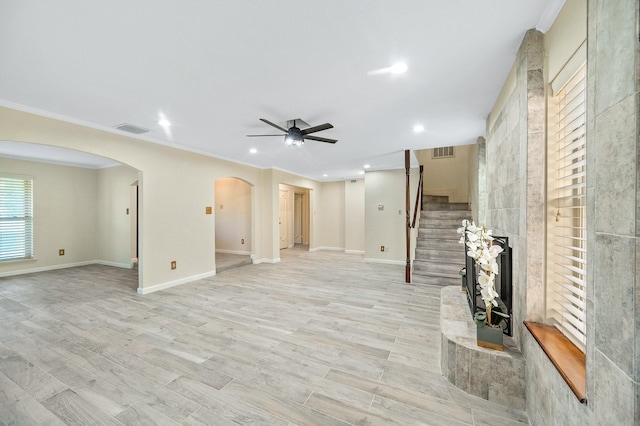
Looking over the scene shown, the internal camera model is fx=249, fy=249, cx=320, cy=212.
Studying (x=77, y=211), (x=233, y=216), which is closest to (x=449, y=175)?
(x=233, y=216)

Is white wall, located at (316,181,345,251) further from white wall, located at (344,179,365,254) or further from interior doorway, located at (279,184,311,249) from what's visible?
interior doorway, located at (279,184,311,249)

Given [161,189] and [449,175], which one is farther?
[449,175]

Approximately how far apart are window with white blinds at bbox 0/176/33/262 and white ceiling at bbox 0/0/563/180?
12.7 ft

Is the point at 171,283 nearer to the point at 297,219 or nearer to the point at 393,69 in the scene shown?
the point at 393,69

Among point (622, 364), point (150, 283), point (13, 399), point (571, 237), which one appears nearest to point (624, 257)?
point (622, 364)

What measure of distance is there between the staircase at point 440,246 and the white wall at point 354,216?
2.24 metres

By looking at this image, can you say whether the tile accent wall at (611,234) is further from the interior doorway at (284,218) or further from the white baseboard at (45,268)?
the white baseboard at (45,268)

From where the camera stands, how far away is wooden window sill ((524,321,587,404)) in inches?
43.6

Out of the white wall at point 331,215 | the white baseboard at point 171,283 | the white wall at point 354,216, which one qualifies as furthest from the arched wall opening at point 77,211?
the white wall at point 354,216

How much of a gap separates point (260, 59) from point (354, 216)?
21.3ft

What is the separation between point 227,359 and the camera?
228 cm

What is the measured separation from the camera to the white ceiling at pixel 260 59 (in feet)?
5.00

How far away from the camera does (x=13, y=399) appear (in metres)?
1.80

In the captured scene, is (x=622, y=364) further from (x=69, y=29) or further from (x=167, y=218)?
(x=167, y=218)
